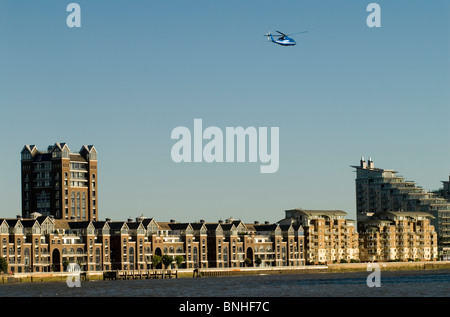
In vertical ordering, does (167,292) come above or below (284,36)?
below
